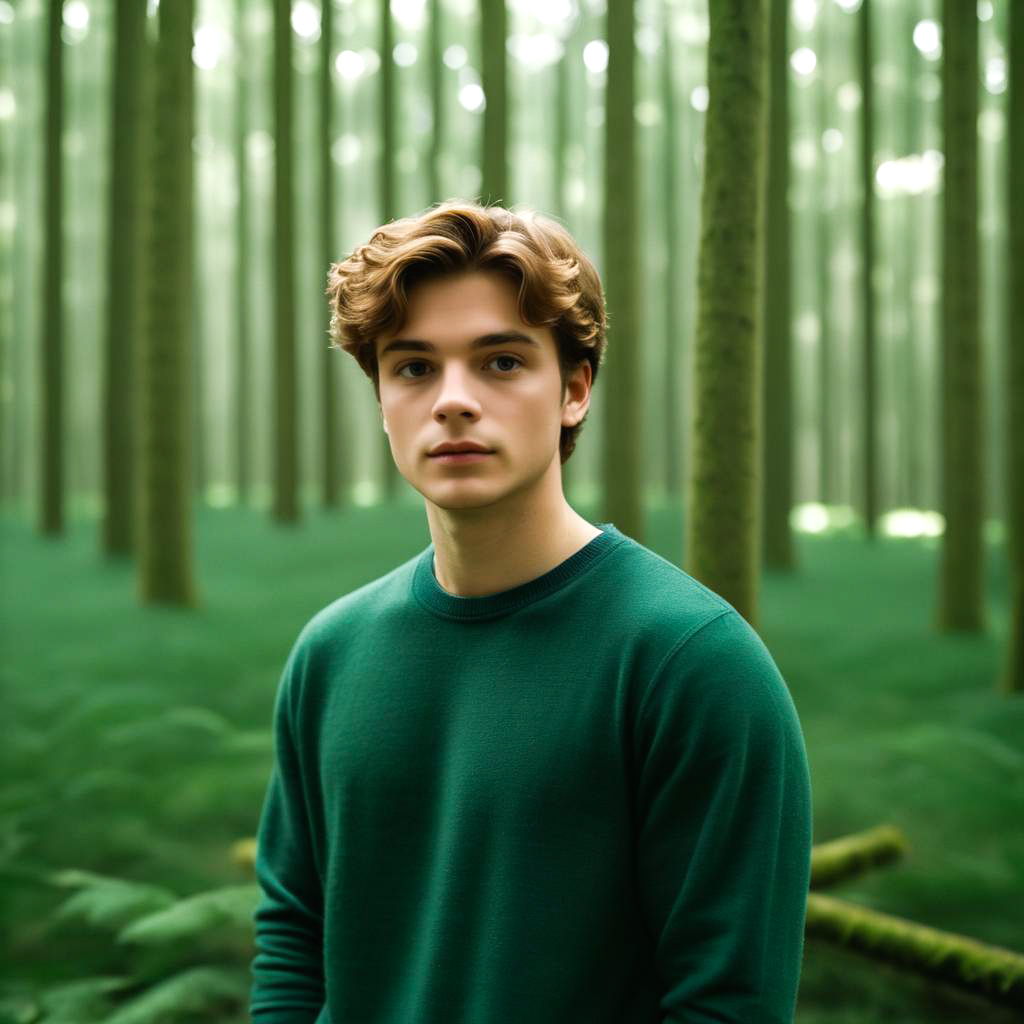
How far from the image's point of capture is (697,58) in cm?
1806

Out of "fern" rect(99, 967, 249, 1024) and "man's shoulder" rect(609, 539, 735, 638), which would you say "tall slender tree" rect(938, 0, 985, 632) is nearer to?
"fern" rect(99, 967, 249, 1024)

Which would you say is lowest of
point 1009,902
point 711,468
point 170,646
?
point 1009,902

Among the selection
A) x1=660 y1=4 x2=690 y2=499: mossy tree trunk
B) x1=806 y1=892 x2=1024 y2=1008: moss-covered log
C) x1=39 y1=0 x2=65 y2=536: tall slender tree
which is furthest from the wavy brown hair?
x1=660 y1=4 x2=690 y2=499: mossy tree trunk

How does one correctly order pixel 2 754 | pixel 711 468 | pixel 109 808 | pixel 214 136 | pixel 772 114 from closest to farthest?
1. pixel 711 468
2. pixel 109 808
3. pixel 2 754
4. pixel 772 114
5. pixel 214 136

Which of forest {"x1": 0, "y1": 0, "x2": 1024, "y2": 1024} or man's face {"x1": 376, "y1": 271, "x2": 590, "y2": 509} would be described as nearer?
man's face {"x1": 376, "y1": 271, "x2": 590, "y2": 509}

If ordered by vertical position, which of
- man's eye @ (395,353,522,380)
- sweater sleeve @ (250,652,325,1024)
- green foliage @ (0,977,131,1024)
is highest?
man's eye @ (395,353,522,380)

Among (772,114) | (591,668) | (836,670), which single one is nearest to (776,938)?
(591,668)

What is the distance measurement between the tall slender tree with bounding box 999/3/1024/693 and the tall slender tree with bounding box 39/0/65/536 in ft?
32.7

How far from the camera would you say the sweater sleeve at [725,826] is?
1506mm

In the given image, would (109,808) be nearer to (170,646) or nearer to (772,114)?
(170,646)

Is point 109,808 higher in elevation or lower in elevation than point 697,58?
lower

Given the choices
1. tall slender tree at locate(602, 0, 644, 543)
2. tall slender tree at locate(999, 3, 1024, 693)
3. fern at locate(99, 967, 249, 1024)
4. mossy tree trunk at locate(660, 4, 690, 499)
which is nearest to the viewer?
fern at locate(99, 967, 249, 1024)

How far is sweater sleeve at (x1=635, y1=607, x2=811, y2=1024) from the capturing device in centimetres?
151

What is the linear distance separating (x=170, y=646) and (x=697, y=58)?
14.5 metres
